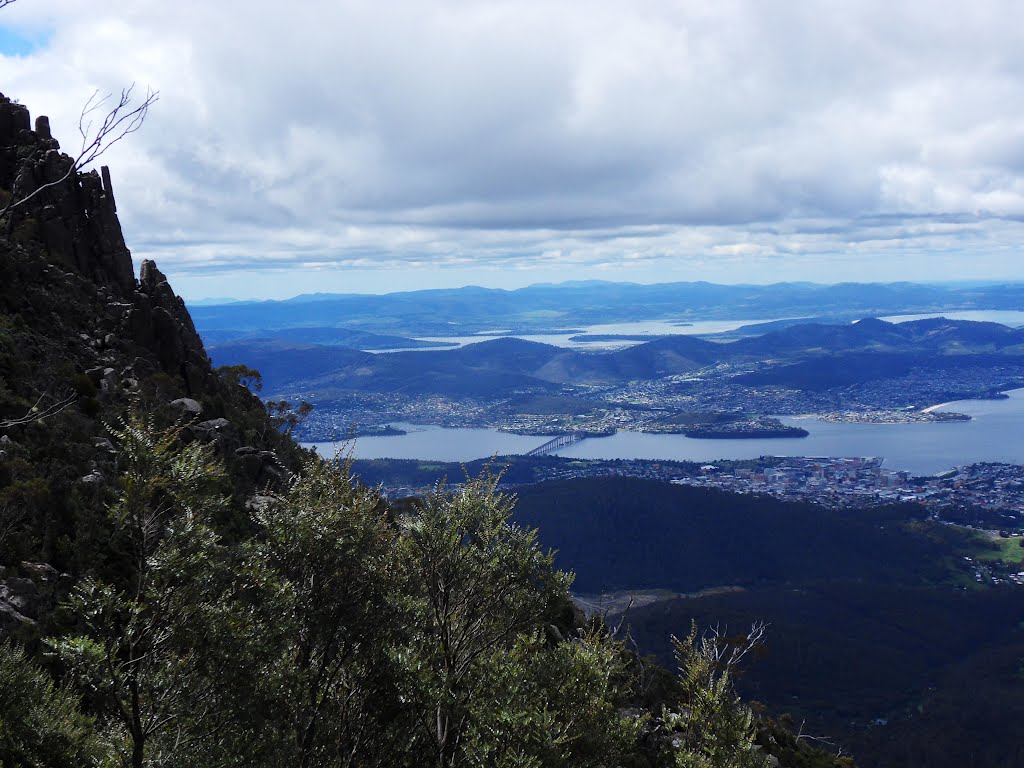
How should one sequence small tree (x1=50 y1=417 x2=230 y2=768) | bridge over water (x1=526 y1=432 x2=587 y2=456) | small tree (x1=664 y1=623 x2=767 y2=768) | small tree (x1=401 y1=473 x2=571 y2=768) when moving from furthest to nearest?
bridge over water (x1=526 y1=432 x2=587 y2=456) < small tree (x1=664 y1=623 x2=767 y2=768) < small tree (x1=401 y1=473 x2=571 y2=768) < small tree (x1=50 y1=417 x2=230 y2=768)

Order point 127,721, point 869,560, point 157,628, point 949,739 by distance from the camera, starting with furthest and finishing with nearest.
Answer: point 869,560 → point 949,739 → point 157,628 → point 127,721

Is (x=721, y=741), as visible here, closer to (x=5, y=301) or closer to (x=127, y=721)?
(x=127, y=721)

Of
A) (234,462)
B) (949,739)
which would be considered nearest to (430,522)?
(234,462)

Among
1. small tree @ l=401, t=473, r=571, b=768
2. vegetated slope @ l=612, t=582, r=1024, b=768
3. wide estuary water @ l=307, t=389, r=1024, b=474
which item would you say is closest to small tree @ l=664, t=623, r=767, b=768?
small tree @ l=401, t=473, r=571, b=768

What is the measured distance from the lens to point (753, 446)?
7151 inches

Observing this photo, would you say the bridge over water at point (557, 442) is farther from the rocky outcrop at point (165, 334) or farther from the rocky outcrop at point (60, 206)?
the rocky outcrop at point (60, 206)

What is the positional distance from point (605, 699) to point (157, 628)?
21.4 feet

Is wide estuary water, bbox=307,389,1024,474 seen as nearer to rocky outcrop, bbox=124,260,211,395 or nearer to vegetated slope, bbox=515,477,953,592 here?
vegetated slope, bbox=515,477,953,592

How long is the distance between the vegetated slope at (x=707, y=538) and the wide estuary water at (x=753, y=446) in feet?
153

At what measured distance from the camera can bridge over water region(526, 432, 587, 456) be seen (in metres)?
168

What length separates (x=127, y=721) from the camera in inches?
329

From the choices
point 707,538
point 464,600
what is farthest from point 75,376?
point 707,538

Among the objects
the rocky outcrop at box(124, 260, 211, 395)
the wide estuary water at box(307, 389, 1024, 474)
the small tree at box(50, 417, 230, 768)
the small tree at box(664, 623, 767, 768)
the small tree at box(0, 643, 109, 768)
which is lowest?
the wide estuary water at box(307, 389, 1024, 474)

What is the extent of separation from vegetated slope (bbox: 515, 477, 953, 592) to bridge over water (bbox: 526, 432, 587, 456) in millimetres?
45881
